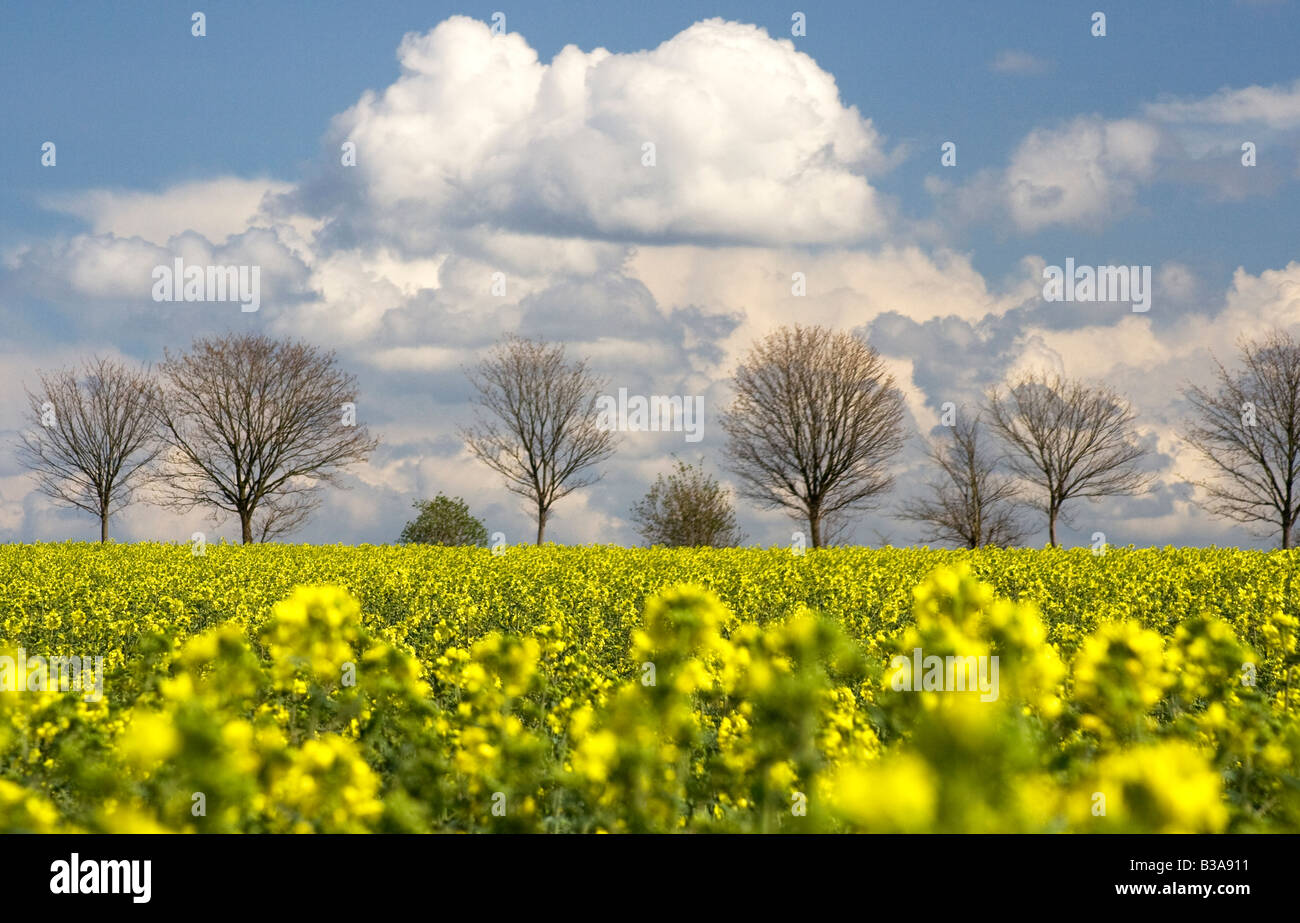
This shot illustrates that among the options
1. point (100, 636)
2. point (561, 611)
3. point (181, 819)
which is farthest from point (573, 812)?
point (100, 636)

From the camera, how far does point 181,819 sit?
2.61 meters

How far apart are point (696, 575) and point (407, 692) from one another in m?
12.1
